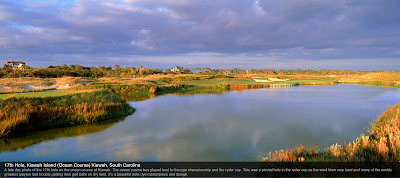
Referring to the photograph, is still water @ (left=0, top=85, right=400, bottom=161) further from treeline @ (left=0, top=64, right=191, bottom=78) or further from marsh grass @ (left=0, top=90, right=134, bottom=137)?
treeline @ (left=0, top=64, right=191, bottom=78)

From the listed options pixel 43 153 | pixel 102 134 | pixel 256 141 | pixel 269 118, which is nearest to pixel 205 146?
pixel 256 141

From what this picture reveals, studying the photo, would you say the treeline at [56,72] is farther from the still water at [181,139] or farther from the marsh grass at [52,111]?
the still water at [181,139]

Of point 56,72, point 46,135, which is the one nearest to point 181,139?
point 46,135

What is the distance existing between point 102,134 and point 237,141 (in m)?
7.14

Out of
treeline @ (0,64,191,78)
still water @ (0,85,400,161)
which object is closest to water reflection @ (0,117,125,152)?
still water @ (0,85,400,161)

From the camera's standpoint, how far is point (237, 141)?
31.6 feet

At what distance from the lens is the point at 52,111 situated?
1210cm

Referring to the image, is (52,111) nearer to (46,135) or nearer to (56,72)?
(46,135)

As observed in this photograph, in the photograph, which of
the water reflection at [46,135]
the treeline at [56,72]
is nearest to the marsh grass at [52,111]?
the water reflection at [46,135]

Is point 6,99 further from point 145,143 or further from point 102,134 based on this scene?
point 145,143

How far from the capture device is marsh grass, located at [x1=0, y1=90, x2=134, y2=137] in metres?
10.2

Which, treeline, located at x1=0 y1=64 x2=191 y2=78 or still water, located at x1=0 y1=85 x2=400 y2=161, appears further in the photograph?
treeline, located at x1=0 y1=64 x2=191 y2=78

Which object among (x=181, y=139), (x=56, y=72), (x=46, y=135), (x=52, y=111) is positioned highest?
(x=56, y=72)

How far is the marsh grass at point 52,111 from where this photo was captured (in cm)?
1023
